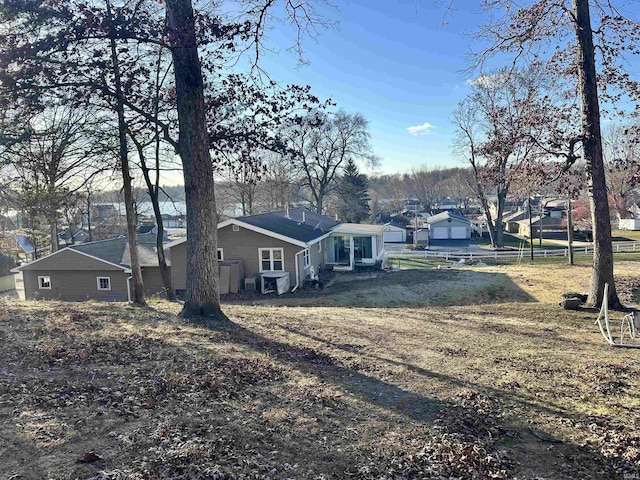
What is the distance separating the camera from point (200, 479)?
11.0ft

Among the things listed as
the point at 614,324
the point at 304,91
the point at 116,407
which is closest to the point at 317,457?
the point at 116,407

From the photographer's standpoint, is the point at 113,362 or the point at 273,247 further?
the point at 273,247

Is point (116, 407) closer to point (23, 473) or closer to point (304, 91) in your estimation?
point (23, 473)

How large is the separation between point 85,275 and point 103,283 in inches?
43.4

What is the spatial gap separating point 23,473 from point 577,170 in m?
15.1

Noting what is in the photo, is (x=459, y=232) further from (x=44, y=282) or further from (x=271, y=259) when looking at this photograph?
(x=44, y=282)

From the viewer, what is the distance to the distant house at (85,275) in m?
23.9

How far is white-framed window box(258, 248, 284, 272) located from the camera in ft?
73.9

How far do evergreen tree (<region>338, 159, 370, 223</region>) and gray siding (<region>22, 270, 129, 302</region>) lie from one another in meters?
31.6

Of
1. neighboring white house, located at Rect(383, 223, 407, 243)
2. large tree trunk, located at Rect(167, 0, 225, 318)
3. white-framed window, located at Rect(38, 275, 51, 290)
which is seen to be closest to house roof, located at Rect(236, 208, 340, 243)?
white-framed window, located at Rect(38, 275, 51, 290)

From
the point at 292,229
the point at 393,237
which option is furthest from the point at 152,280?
the point at 393,237

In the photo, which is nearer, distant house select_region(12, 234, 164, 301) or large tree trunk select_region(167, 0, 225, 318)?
large tree trunk select_region(167, 0, 225, 318)

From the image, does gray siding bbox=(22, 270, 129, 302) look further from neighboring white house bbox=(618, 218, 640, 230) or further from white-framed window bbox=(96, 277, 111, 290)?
neighboring white house bbox=(618, 218, 640, 230)

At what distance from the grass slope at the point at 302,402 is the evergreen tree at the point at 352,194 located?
43992 mm
